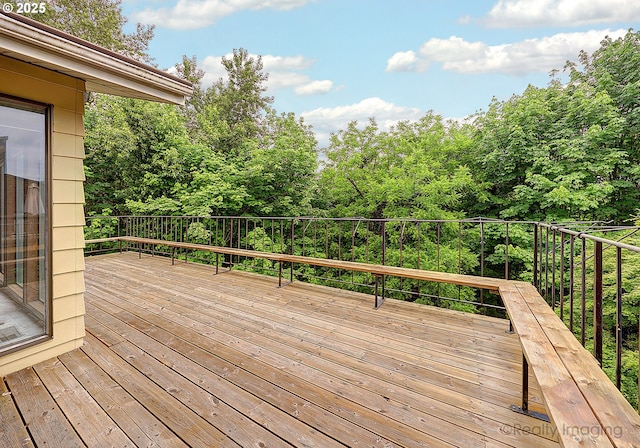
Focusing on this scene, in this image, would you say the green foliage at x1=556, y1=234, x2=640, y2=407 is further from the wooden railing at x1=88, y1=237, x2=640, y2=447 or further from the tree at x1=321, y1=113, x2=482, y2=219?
the wooden railing at x1=88, y1=237, x2=640, y2=447

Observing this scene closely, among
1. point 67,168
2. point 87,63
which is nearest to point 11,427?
point 67,168

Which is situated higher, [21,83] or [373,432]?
[21,83]

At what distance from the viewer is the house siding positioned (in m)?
2.09

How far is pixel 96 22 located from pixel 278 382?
47.9 feet

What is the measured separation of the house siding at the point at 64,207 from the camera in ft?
6.87

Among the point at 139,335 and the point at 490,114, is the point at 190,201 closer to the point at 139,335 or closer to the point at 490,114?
the point at 139,335

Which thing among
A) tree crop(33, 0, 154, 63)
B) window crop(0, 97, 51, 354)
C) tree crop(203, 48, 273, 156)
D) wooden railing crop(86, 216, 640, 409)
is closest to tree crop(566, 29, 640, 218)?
wooden railing crop(86, 216, 640, 409)

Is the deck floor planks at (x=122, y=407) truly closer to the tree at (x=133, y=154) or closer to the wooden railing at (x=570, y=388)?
the wooden railing at (x=570, y=388)

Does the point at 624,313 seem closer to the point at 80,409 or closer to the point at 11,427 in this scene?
the point at 80,409

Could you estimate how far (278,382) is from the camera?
1.83 m

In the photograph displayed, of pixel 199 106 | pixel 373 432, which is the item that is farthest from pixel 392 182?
pixel 199 106

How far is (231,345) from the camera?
234cm

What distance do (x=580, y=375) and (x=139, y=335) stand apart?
2893 mm

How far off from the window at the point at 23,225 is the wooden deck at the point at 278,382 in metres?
0.36
